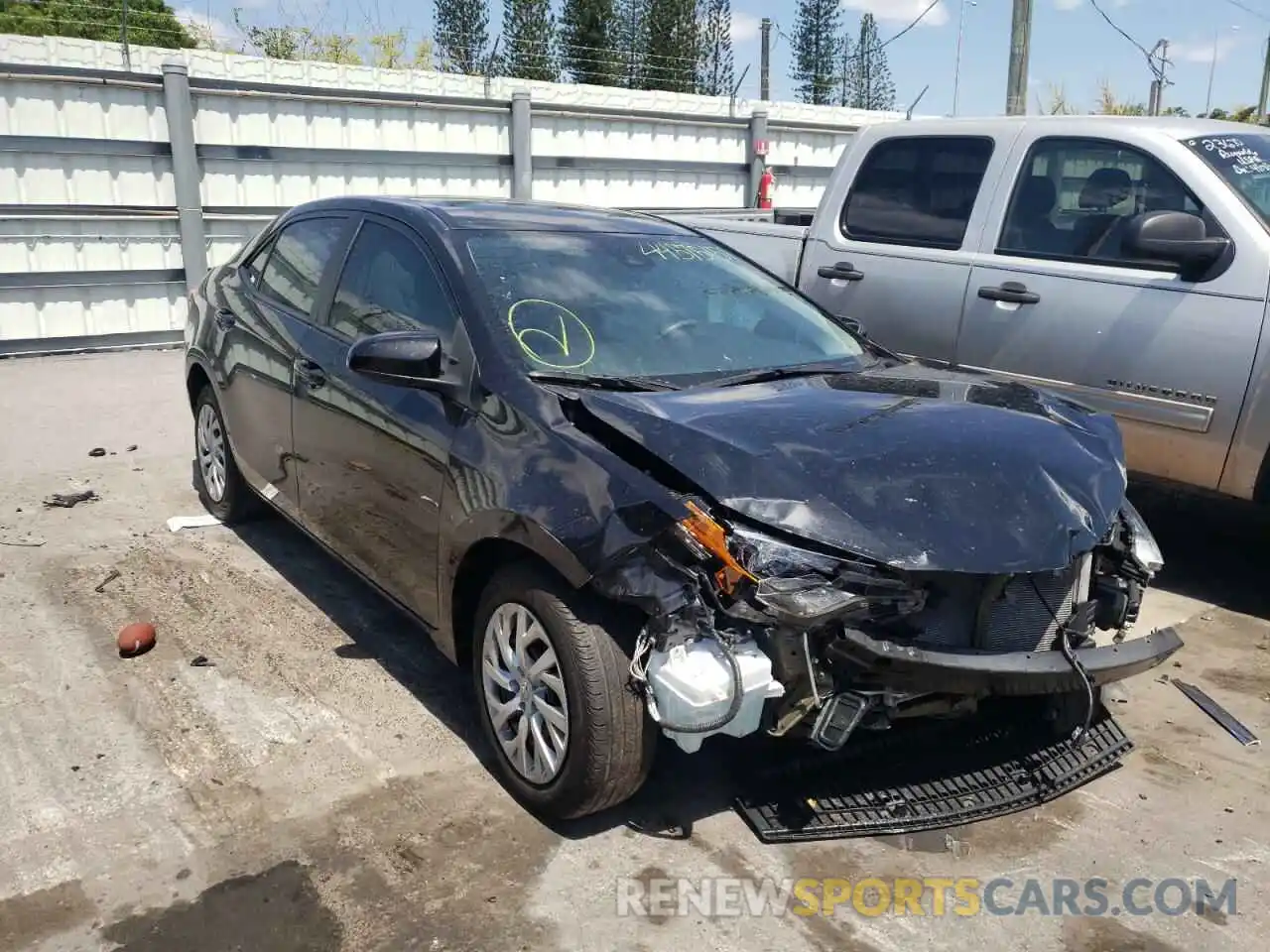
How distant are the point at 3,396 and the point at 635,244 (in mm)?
6455

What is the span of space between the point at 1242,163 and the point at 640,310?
3.02m

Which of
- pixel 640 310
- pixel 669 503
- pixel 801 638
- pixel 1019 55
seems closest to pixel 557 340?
pixel 640 310

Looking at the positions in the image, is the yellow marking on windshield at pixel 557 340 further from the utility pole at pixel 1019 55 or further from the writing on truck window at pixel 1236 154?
the utility pole at pixel 1019 55

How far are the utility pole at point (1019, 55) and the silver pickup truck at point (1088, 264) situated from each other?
7.28 m

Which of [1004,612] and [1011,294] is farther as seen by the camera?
[1011,294]

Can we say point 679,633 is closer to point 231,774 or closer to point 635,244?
point 231,774

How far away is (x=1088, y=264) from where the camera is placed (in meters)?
5.04

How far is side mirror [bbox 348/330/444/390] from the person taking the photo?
11.0 ft

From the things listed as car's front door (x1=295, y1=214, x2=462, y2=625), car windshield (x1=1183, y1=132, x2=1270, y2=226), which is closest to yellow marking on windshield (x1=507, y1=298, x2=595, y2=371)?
car's front door (x1=295, y1=214, x2=462, y2=625)

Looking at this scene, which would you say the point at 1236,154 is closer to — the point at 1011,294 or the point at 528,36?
the point at 1011,294

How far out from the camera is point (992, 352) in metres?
5.29

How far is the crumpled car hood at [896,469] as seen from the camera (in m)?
2.74

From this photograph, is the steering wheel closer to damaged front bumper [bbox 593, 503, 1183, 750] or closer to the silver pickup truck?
damaged front bumper [bbox 593, 503, 1183, 750]

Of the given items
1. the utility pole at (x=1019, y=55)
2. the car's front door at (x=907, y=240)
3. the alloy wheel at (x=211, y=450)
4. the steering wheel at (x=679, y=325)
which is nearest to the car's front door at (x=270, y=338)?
the alloy wheel at (x=211, y=450)
